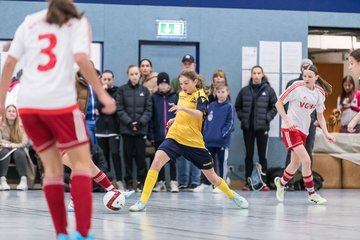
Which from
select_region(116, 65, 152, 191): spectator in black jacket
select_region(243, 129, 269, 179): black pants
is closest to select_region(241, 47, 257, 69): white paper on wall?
select_region(243, 129, 269, 179): black pants

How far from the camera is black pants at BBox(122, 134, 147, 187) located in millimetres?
15219

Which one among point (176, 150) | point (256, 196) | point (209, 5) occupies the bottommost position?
point (256, 196)

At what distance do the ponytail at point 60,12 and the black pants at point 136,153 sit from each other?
9.45 metres

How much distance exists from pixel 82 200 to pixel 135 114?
9460mm

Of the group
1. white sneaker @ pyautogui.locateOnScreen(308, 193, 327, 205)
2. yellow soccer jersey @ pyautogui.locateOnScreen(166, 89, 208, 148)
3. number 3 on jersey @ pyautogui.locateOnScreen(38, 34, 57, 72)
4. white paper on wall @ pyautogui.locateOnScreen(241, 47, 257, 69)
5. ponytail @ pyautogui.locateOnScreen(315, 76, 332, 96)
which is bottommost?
white sneaker @ pyautogui.locateOnScreen(308, 193, 327, 205)

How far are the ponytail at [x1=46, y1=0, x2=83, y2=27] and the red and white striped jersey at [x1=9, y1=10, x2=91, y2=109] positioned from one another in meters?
0.03

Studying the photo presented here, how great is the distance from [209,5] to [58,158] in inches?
461

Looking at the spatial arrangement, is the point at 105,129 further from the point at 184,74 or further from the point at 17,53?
the point at 17,53

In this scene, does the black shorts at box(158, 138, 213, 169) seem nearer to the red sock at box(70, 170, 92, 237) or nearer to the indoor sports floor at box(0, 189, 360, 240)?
the indoor sports floor at box(0, 189, 360, 240)

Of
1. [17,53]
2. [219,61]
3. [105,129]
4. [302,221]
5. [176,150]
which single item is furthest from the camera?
[219,61]

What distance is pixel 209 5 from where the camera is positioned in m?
17.4

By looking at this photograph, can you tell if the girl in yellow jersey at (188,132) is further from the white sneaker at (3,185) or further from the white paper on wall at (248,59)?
the white paper on wall at (248,59)

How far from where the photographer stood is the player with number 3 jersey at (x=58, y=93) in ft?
18.9

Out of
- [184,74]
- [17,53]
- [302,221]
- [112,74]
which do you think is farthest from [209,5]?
[17,53]
